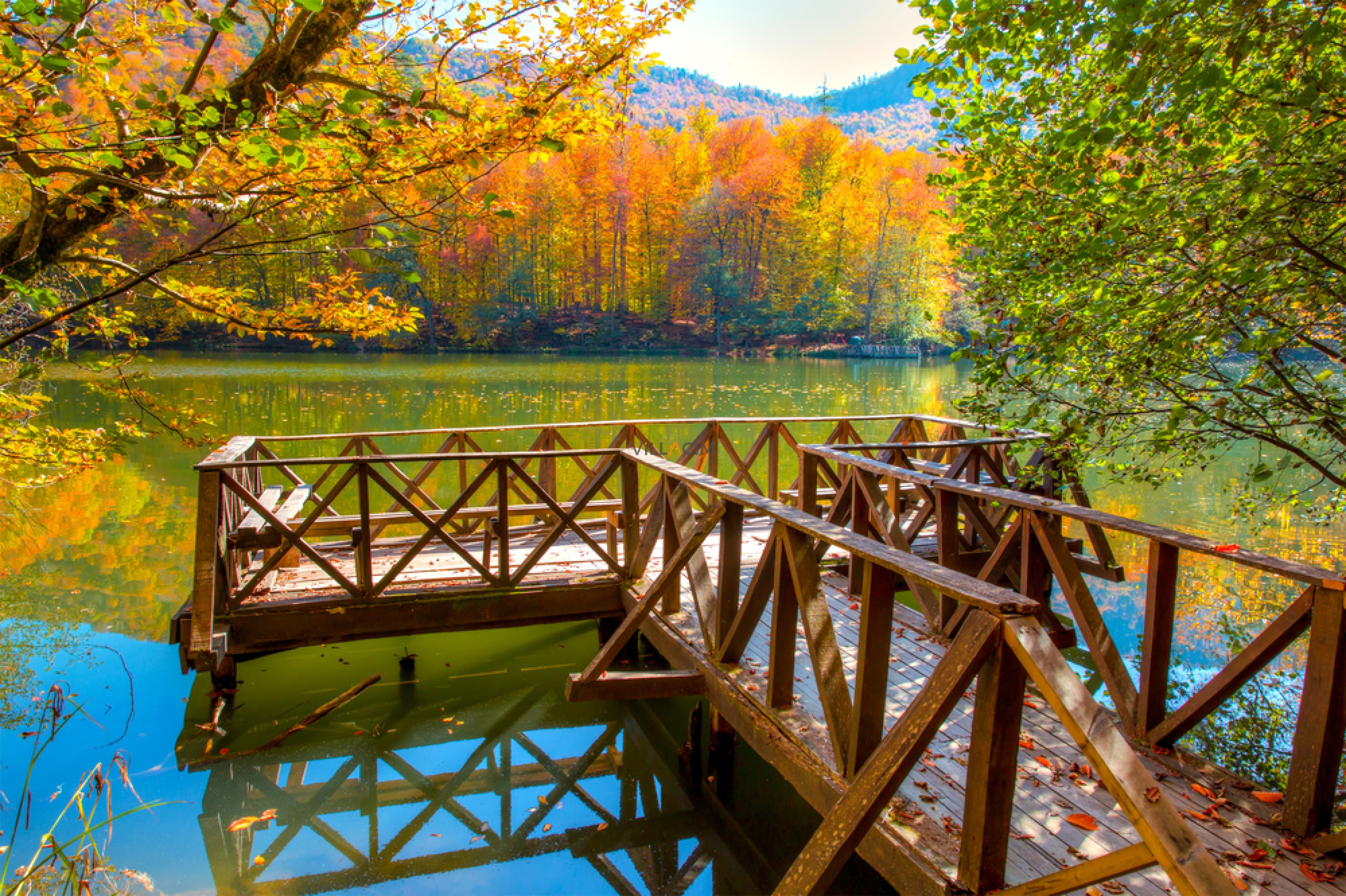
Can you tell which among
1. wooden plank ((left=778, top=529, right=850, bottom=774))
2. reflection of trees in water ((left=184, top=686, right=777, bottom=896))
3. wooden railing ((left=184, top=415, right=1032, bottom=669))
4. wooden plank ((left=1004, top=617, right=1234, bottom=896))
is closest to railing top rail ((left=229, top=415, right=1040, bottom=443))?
wooden railing ((left=184, top=415, right=1032, bottom=669))

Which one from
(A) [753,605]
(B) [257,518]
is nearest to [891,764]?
(A) [753,605]

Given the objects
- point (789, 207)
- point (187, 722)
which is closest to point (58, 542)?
point (187, 722)

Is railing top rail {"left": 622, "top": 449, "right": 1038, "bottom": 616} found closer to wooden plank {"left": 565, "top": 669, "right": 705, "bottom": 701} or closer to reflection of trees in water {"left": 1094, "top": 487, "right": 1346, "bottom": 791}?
wooden plank {"left": 565, "top": 669, "right": 705, "bottom": 701}

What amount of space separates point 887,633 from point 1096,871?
967mm

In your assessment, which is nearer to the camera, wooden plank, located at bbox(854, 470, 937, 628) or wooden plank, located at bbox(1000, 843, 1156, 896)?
wooden plank, located at bbox(1000, 843, 1156, 896)

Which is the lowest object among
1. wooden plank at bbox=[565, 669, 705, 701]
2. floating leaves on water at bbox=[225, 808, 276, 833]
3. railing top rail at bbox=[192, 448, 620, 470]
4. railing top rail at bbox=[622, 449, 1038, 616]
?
floating leaves on water at bbox=[225, 808, 276, 833]

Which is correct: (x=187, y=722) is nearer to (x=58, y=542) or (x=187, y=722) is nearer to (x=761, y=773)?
(x=761, y=773)

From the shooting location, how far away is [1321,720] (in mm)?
2711

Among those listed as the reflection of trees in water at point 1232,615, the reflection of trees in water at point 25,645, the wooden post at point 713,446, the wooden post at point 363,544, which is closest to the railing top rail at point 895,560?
the reflection of trees in water at point 1232,615

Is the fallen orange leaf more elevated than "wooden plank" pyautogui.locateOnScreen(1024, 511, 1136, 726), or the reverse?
"wooden plank" pyautogui.locateOnScreen(1024, 511, 1136, 726)

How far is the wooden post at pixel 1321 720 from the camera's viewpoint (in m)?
2.67

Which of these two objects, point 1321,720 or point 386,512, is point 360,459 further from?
point 1321,720

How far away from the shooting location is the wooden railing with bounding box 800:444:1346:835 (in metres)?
2.71

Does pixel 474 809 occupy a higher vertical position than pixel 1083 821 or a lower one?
lower
